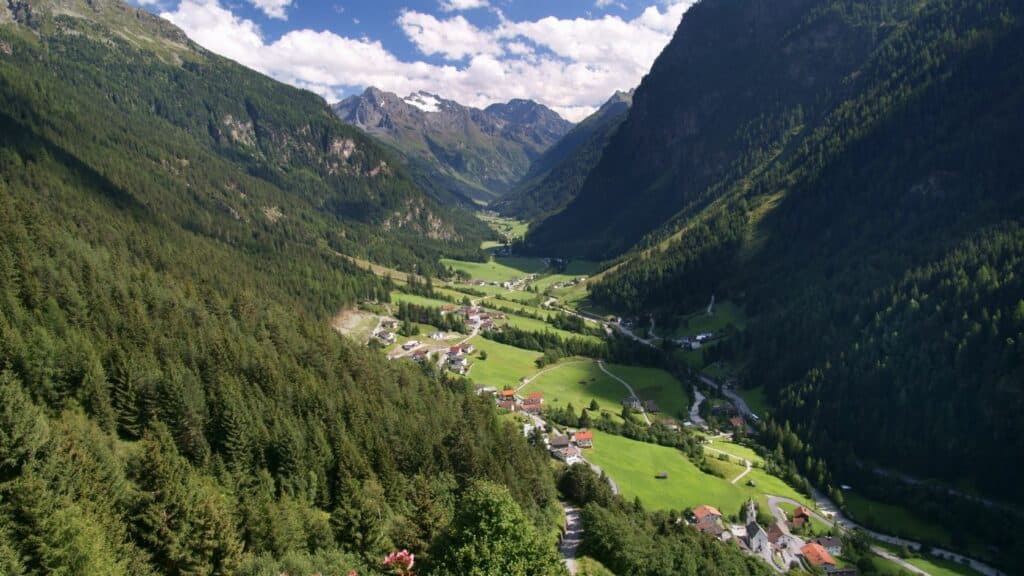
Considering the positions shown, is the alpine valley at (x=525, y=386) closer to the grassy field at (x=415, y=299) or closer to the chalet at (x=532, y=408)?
the chalet at (x=532, y=408)

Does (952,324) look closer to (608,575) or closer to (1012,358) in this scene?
(1012,358)

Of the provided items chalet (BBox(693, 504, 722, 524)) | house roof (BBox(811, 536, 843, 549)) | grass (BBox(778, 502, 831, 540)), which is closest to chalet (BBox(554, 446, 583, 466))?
chalet (BBox(693, 504, 722, 524))

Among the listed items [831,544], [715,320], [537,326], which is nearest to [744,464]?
Answer: [831,544]

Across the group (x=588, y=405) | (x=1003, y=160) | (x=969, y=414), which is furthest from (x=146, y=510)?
(x=1003, y=160)

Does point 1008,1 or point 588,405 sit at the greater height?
point 1008,1

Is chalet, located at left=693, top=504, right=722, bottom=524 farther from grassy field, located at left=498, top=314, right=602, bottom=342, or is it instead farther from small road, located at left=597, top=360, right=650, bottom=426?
grassy field, located at left=498, top=314, right=602, bottom=342
